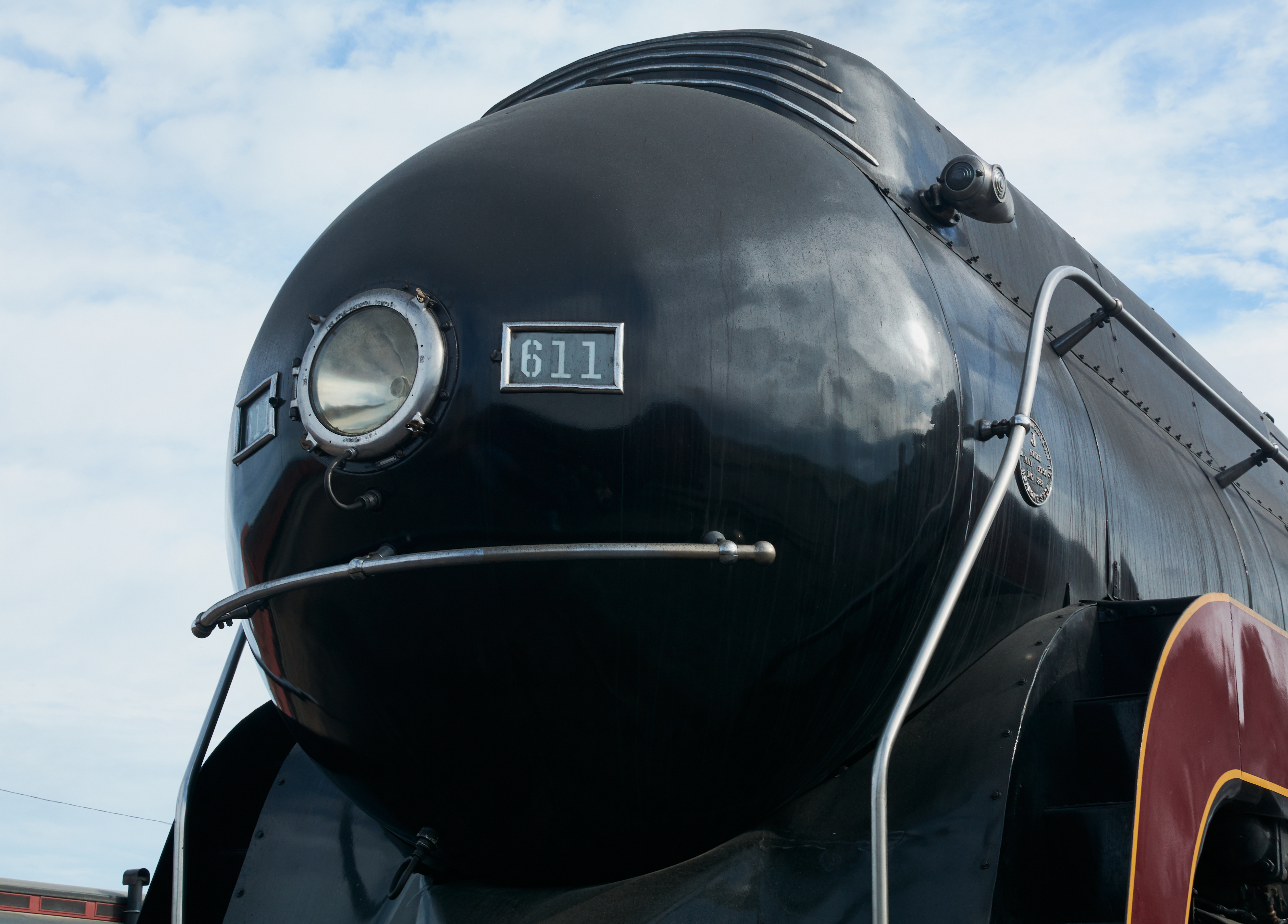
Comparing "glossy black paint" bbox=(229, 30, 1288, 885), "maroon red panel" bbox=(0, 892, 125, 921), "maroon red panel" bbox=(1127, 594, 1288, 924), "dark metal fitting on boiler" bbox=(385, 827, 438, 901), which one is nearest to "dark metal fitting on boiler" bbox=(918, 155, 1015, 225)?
"glossy black paint" bbox=(229, 30, 1288, 885)

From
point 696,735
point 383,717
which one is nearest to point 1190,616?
point 696,735

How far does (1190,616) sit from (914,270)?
38.4 inches

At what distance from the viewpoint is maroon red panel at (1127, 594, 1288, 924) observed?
2.54m

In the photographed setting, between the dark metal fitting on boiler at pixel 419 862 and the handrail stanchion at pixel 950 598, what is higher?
the handrail stanchion at pixel 950 598

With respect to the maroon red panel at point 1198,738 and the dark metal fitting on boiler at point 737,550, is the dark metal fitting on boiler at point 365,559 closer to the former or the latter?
the dark metal fitting on boiler at point 737,550

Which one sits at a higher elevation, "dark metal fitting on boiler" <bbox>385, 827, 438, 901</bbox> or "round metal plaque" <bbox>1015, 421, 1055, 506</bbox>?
"round metal plaque" <bbox>1015, 421, 1055, 506</bbox>

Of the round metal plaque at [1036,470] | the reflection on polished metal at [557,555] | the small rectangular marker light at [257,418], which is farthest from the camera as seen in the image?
the round metal plaque at [1036,470]

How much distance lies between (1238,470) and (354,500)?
3.46m

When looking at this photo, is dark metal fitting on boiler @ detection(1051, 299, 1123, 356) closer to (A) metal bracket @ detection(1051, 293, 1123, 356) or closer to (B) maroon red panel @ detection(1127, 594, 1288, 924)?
(A) metal bracket @ detection(1051, 293, 1123, 356)

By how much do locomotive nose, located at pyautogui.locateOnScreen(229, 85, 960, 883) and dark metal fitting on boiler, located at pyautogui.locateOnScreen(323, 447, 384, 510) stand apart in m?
0.01

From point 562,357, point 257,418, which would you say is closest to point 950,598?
point 562,357

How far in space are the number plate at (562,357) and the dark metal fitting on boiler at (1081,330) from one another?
1.66 m

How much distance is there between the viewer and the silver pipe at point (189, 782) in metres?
2.87

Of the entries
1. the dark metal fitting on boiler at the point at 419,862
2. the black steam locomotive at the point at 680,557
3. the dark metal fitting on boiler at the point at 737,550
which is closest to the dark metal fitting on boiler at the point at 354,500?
the black steam locomotive at the point at 680,557
